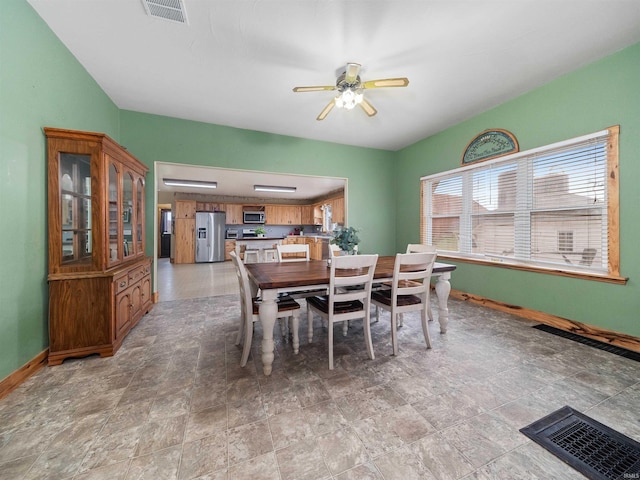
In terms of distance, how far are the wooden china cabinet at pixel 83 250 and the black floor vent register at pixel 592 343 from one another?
167 inches

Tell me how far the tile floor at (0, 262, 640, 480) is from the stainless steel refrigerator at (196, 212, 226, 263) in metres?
6.03

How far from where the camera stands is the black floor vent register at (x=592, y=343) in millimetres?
2061

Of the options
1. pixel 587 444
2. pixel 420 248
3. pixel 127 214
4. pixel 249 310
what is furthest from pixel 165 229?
pixel 587 444

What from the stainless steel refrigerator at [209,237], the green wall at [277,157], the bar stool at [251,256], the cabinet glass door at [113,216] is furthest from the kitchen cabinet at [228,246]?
the cabinet glass door at [113,216]

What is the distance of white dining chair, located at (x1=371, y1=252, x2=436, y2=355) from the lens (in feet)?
6.74

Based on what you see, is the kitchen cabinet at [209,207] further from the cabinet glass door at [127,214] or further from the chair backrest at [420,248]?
the chair backrest at [420,248]

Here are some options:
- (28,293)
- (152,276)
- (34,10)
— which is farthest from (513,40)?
(152,276)

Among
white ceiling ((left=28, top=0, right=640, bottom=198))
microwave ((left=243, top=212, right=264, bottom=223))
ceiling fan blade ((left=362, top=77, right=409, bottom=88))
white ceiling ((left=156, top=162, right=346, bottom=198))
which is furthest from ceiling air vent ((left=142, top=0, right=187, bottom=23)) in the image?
microwave ((left=243, top=212, right=264, bottom=223))

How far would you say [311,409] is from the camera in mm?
1456

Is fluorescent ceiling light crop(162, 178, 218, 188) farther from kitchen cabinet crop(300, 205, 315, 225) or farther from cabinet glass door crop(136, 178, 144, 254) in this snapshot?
kitchen cabinet crop(300, 205, 315, 225)

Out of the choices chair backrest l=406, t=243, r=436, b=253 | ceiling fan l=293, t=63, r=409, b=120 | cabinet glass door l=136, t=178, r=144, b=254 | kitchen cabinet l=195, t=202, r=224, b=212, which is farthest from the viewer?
kitchen cabinet l=195, t=202, r=224, b=212

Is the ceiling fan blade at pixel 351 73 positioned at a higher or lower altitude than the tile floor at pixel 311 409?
higher

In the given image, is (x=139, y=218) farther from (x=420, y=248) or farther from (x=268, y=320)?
(x=420, y=248)

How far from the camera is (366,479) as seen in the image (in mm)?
1043
